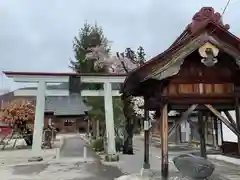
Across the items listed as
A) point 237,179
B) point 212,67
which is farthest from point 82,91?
point 212,67

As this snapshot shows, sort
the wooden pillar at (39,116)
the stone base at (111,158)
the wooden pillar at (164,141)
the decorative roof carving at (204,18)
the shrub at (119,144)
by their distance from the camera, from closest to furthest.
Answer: the decorative roof carving at (204,18), the wooden pillar at (164,141), the stone base at (111,158), the wooden pillar at (39,116), the shrub at (119,144)

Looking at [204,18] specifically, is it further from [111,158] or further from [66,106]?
[66,106]

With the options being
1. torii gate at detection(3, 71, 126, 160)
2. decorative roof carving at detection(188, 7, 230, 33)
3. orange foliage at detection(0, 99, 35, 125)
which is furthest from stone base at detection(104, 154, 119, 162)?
orange foliage at detection(0, 99, 35, 125)

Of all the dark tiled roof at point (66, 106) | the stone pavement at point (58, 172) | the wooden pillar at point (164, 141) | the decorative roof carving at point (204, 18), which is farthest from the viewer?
the dark tiled roof at point (66, 106)

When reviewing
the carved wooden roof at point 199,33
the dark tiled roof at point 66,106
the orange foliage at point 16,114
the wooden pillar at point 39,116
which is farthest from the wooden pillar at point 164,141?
the dark tiled roof at point 66,106

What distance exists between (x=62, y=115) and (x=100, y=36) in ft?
106

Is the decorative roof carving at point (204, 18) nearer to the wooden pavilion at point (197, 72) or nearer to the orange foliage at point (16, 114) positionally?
the wooden pavilion at point (197, 72)

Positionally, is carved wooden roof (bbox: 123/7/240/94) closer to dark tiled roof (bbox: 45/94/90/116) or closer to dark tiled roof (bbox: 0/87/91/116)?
dark tiled roof (bbox: 0/87/91/116)

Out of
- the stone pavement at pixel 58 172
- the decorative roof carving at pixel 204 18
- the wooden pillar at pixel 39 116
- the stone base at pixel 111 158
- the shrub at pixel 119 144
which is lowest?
the stone pavement at pixel 58 172

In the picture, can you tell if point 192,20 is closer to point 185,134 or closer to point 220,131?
point 220,131

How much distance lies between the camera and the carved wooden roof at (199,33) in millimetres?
7391

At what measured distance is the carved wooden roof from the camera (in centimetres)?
739

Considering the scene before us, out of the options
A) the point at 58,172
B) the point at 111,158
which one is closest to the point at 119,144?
the point at 111,158

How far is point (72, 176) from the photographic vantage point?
12992mm
